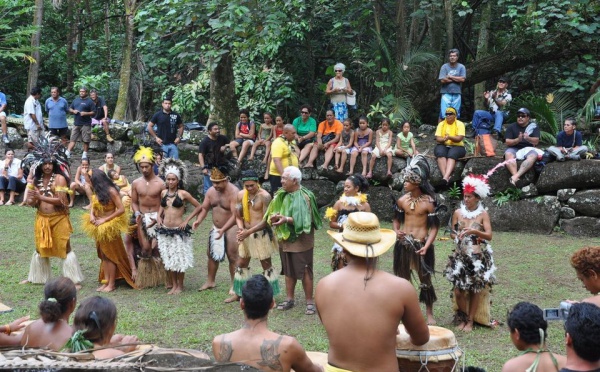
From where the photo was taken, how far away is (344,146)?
559 inches

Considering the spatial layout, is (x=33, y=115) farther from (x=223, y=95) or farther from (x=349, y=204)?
(x=349, y=204)

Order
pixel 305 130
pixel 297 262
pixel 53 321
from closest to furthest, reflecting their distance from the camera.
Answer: pixel 53 321 < pixel 297 262 < pixel 305 130

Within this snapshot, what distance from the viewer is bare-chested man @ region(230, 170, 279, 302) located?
8719 mm

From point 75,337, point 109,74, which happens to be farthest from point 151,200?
point 109,74

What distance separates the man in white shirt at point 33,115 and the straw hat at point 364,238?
13.8 metres

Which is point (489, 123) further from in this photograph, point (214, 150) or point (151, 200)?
point (151, 200)

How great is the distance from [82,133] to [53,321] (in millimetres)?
12797

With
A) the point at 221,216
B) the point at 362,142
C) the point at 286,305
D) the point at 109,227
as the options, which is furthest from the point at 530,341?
the point at 362,142

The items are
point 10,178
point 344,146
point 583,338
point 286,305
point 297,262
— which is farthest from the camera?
point 10,178

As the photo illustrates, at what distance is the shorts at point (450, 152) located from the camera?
13.4m

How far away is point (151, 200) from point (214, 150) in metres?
4.37

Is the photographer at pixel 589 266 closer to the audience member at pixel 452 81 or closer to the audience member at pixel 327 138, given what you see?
the audience member at pixel 452 81

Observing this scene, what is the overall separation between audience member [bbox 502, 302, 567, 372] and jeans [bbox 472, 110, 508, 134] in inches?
407

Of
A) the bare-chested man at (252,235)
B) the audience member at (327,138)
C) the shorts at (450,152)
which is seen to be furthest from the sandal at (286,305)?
the audience member at (327,138)
